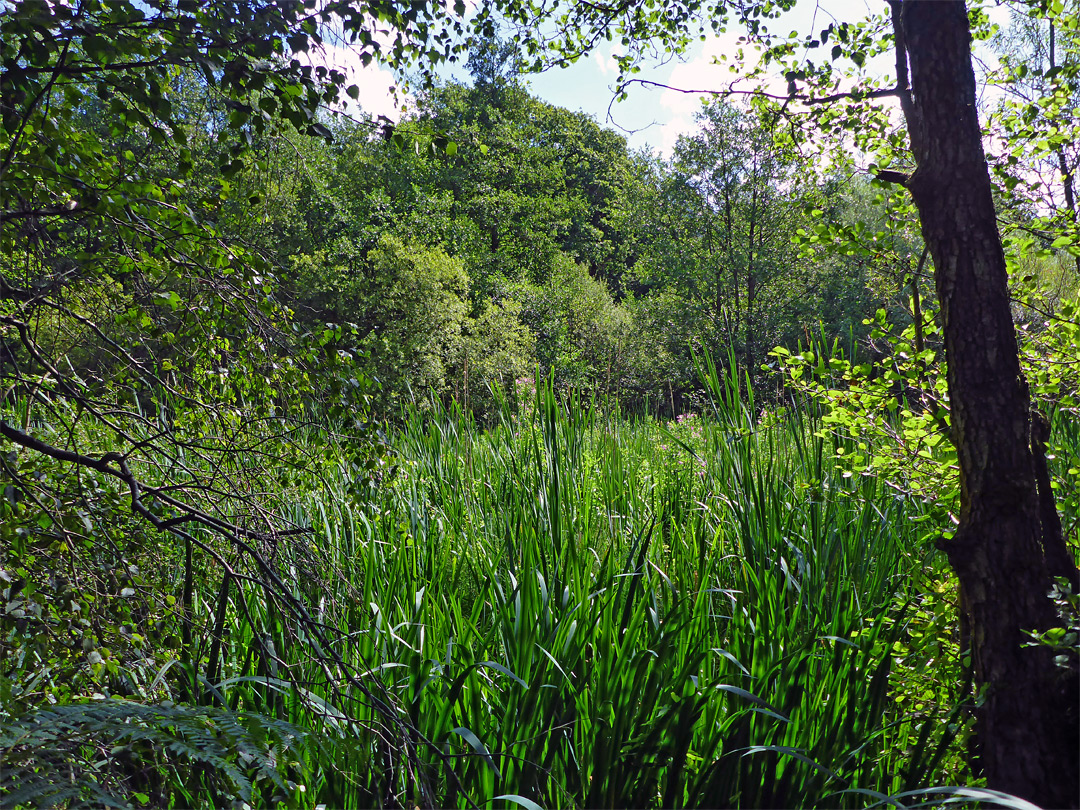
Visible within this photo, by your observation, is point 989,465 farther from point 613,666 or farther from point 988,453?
point 613,666

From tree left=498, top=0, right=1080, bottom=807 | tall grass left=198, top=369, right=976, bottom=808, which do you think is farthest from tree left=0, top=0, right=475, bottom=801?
tree left=498, top=0, right=1080, bottom=807

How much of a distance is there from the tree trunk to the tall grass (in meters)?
0.20

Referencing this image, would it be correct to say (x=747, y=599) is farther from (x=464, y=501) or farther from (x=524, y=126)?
(x=524, y=126)

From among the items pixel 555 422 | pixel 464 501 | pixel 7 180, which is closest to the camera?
pixel 7 180

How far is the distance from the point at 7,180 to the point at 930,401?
2.54 m

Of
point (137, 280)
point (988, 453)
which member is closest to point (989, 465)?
point (988, 453)

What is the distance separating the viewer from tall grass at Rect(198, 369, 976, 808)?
5.58 ft

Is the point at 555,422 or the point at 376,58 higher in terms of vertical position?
the point at 376,58

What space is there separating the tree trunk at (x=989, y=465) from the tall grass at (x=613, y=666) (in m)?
0.20

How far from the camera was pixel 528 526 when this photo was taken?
8.71 feet

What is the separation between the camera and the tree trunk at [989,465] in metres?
1.63

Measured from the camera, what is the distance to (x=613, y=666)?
198 cm

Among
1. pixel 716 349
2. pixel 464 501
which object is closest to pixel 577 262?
pixel 716 349

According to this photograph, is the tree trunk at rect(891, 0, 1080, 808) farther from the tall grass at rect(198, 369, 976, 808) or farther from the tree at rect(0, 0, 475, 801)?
the tree at rect(0, 0, 475, 801)
